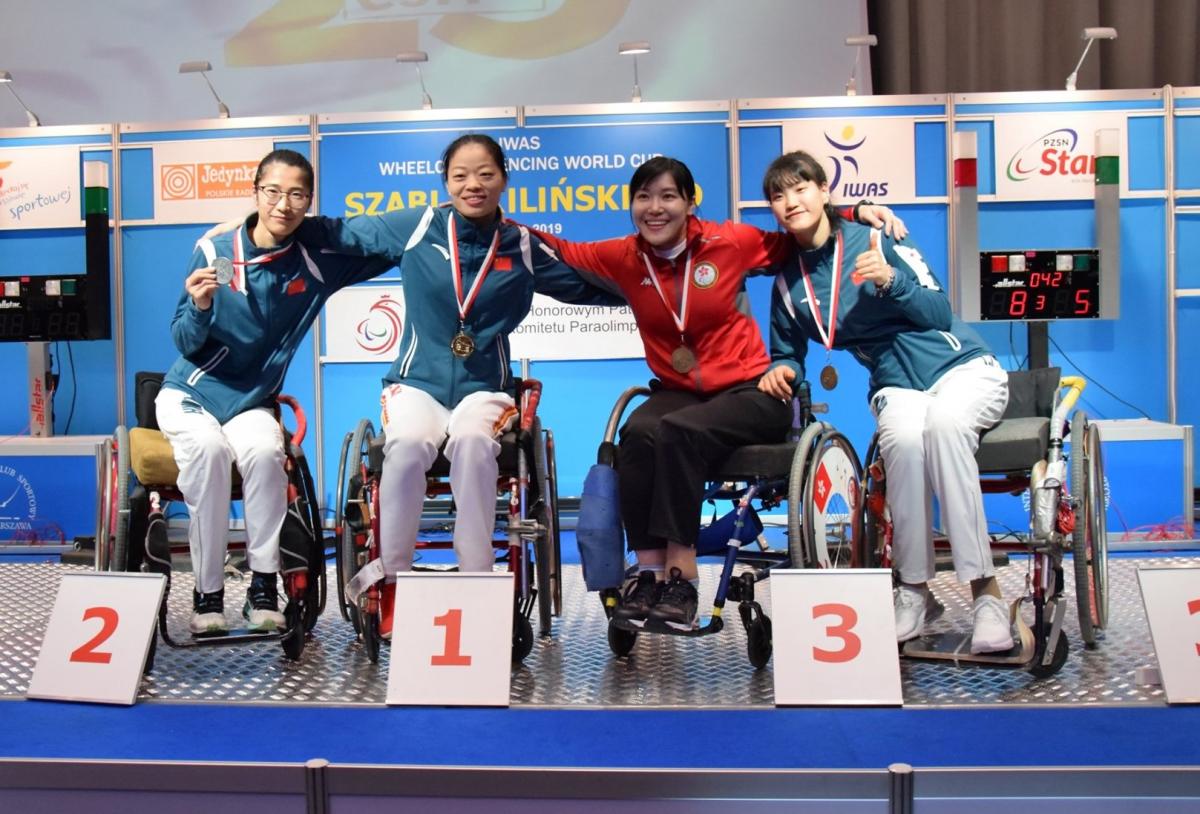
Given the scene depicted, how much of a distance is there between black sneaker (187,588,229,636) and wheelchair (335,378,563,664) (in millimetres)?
301

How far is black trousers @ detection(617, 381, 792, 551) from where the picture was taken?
8.51ft

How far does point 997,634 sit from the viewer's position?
254cm

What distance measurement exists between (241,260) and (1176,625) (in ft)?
7.66

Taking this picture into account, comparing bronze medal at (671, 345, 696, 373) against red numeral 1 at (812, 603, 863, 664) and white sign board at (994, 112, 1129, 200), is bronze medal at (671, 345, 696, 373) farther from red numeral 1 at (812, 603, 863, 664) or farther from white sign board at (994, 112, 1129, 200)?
white sign board at (994, 112, 1129, 200)

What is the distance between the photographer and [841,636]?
92.2 inches

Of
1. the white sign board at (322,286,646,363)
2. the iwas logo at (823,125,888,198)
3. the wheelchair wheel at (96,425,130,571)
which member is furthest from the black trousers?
the iwas logo at (823,125,888,198)

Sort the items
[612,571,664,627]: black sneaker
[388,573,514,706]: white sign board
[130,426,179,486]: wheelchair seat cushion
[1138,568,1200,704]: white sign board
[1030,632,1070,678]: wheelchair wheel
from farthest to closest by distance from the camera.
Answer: [130,426,179,486]: wheelchair seat cushion
[612,571,664,627]: black sneaker
[1030,632,1070,678]: wheelchair wheel
[388,573,514,706]: white sign board
[1138,568,1200,704]: white sign board

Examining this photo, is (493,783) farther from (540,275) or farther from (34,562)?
(34,562)

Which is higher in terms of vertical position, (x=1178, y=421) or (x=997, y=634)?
(x=1178, y=421)

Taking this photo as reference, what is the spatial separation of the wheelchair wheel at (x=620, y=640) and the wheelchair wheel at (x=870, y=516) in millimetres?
576

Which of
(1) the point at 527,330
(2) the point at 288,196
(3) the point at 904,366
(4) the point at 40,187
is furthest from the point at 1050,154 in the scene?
(4) the point at 40,187

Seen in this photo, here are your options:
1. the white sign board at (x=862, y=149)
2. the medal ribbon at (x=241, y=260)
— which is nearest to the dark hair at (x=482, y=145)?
the medal ribbon at (x=241, y=260)

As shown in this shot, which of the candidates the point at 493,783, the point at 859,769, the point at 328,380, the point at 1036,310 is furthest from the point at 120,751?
the point at 1036,310

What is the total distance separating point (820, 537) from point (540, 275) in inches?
39.3
